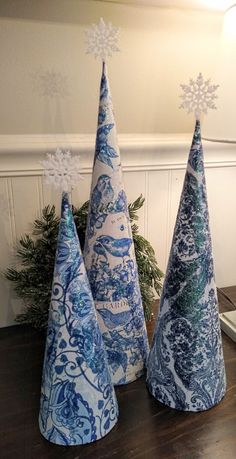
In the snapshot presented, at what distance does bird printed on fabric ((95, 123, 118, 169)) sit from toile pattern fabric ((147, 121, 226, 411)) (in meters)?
0.11

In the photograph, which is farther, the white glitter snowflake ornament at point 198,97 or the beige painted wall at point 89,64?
the beige painted wall at point 89,64

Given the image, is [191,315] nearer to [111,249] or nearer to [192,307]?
[192,307]

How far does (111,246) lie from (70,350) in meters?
0.15

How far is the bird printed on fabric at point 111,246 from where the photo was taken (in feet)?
1.63

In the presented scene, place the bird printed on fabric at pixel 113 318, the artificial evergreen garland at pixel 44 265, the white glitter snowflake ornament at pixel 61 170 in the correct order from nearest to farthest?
the white glitter snowflake ornament at pixel 61 170 < the bird printed on fabric at pixel 113 318 < the artificial evergreen garland at pixel 44 265

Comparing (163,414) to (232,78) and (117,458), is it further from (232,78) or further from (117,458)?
(232,78)

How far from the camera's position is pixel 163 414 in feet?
1.62

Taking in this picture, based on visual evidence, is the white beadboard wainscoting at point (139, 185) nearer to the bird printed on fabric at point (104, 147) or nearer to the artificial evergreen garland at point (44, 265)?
the artificial evergreen garland at point (44, 265)

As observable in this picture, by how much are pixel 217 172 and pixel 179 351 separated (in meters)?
0.47

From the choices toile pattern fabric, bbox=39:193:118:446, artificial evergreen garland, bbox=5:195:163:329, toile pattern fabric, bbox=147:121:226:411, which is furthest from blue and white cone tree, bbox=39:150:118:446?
artificial evergreen garland, bbox=5:195:163:329

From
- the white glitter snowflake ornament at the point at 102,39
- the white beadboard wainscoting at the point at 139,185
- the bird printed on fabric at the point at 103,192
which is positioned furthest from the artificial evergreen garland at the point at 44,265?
the white glitter snowflake ornament at the point at 102,39

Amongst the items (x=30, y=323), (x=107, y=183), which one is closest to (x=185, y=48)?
(x=107, y=183)

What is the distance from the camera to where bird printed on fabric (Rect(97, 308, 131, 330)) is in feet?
1.70

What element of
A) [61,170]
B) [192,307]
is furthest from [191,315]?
[61,170]
